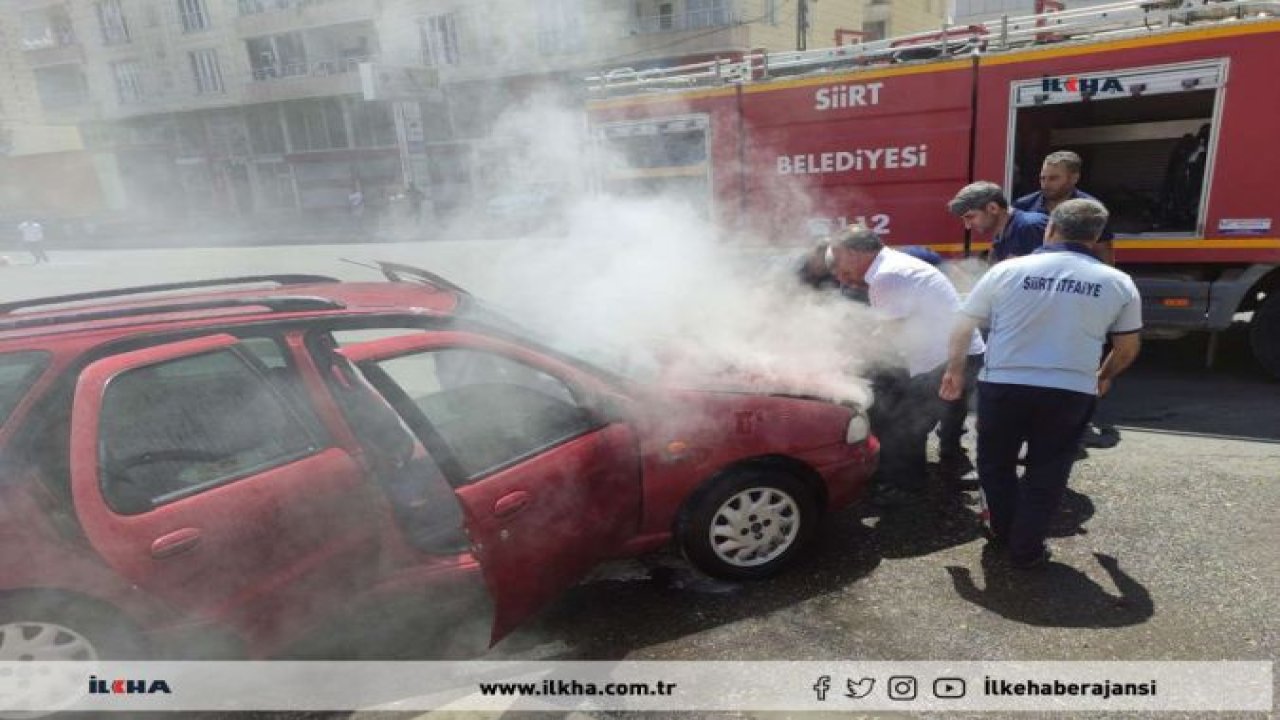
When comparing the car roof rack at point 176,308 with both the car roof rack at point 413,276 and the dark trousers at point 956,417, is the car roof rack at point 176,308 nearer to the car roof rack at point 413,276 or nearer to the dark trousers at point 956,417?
the car roof rack at point 413,276

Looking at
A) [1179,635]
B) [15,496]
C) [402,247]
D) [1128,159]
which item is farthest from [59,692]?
[402,247]

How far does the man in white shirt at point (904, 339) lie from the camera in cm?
373

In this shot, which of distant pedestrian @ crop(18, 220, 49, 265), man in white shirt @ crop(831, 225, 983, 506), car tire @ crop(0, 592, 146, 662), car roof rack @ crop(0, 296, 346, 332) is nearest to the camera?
car tire @ crop(0, 592, 146, 662)

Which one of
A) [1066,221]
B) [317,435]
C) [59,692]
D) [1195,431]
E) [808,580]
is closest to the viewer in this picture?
[59,692]

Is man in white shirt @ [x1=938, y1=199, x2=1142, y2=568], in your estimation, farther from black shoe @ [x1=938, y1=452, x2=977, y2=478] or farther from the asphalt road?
black shoe @ [x1=938, y1=452, x2=977, y2=478]

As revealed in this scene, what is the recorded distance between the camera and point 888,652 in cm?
271

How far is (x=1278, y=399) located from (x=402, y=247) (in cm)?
1668

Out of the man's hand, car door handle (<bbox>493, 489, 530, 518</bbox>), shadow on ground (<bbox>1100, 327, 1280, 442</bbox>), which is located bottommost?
shadow on ground (<bbox>1100, 327, 1280, 442</bbox>)

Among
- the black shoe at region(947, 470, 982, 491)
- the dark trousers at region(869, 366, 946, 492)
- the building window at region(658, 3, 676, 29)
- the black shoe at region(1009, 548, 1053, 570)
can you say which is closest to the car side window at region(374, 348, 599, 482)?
the dark trousers at region(869, 366, 946, 492)

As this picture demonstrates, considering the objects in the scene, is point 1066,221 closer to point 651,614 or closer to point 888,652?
point 888,652

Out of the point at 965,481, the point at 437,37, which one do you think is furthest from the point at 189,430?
the point at 437,37

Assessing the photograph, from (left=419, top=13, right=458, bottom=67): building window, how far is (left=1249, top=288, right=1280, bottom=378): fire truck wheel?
25.2 feet

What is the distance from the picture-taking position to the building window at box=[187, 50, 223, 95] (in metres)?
7.62

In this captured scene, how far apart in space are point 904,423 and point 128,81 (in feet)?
29.5
